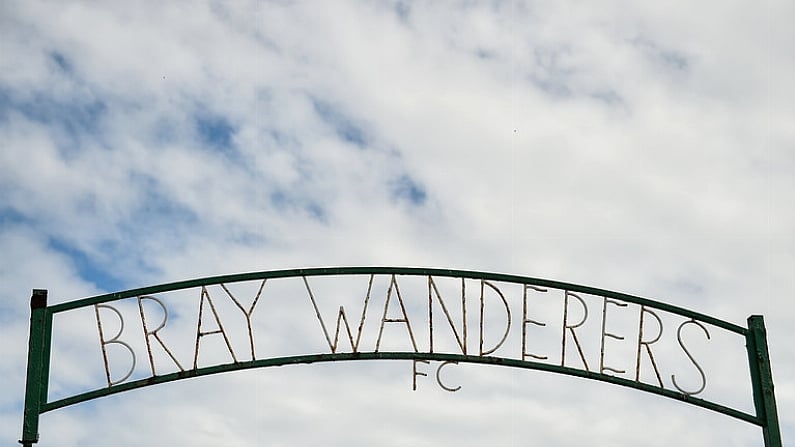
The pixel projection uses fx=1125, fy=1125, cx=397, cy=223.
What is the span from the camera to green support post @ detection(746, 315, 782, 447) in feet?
37.4

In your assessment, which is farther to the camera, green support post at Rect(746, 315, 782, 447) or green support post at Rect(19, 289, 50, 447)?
green support post at Rect(746, 315, 782, 447)

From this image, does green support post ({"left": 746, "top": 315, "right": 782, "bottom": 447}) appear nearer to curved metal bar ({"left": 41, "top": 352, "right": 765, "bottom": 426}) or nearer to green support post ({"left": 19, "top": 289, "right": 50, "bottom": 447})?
curved metal bar ({"left": 41, "top": 352, "right": 765, "bottom": 426})

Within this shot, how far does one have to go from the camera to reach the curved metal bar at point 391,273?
10.8m

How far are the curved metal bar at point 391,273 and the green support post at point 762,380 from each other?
13cm

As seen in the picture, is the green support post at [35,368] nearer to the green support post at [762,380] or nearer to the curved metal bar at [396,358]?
the curved metal bar at [396,358]

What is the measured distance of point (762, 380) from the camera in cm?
1151

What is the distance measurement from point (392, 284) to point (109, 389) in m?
2.87

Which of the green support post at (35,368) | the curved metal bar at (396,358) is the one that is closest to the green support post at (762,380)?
the curved metal bar at (396,358)

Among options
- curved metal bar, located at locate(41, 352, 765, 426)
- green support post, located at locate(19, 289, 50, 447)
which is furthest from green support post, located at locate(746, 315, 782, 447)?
green support post, located at locate(19, 289, 50, 447)

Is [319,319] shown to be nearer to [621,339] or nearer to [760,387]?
[621,339]

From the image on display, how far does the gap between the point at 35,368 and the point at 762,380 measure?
7.17 meters

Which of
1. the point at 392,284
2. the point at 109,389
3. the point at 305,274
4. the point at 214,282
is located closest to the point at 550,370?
the point at 392,284

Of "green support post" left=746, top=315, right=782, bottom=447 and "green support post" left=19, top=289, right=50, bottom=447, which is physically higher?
"green support post" left=746, top=315, right=782, bottom=447

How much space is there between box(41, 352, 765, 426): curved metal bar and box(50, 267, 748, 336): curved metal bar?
2.60 ft
